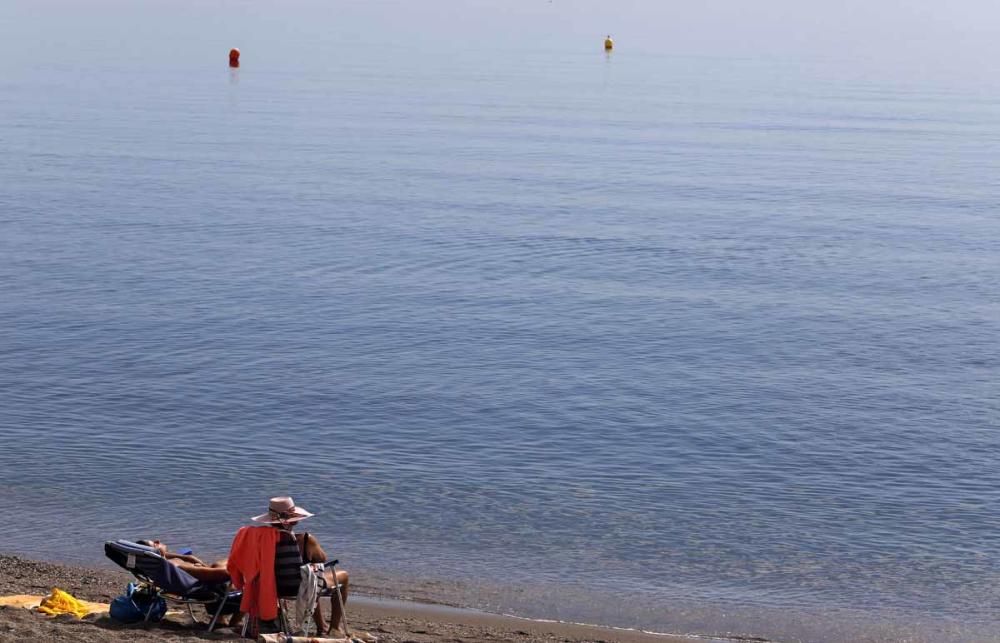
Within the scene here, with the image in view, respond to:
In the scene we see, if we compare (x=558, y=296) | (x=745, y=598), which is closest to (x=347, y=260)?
(x=558, y=296)

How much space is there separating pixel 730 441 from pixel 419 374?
19.0 ft

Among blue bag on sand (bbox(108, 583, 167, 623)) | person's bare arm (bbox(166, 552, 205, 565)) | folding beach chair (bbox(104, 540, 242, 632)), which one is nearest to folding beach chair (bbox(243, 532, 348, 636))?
folding beach chair (bbox(104, 540, 242, 632))

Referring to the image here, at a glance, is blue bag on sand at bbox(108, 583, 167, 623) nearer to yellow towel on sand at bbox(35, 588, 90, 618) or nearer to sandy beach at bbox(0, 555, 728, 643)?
sandy beach at bbox(0, 555, 728, 643)

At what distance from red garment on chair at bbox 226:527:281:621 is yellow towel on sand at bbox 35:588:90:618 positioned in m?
1.59

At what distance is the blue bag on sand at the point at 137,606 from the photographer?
1228 cm

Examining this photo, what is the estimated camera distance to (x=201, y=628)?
1240 cm

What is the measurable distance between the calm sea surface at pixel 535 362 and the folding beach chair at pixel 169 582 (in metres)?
3.64

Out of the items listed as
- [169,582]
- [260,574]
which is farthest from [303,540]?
[169,582]

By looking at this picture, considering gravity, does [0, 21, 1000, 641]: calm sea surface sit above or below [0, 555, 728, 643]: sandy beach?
above

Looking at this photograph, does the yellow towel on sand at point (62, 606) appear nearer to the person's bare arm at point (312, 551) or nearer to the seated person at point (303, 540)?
the seated person at point (303, 540)

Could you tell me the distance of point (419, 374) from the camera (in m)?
24.5

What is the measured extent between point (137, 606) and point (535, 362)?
13670mm

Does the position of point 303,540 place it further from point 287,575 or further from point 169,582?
point 169,582

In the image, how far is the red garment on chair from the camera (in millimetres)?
12016
